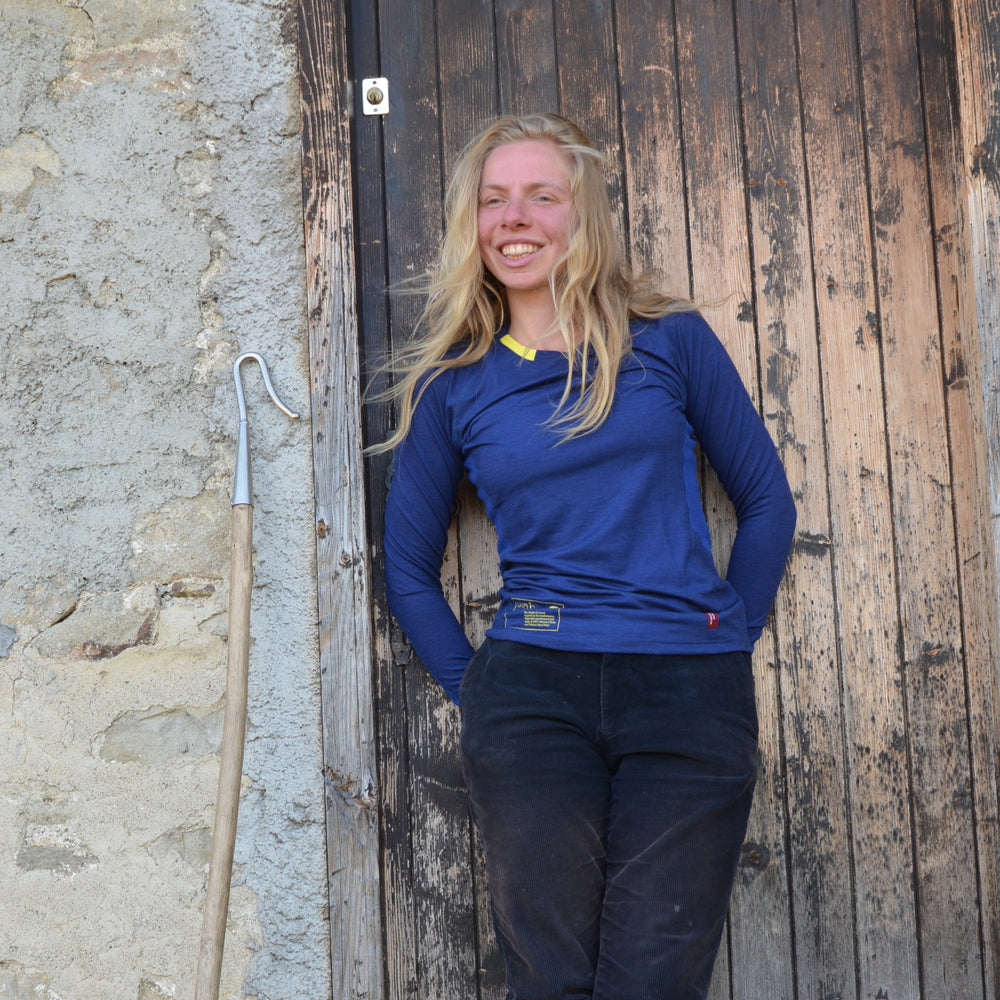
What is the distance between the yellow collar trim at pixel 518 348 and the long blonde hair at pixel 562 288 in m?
0.03

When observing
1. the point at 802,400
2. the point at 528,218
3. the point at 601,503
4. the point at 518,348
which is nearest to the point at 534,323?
the point at 518,348

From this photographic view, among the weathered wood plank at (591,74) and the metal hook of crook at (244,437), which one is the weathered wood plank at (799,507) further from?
the metal hook of crook at (244,437)

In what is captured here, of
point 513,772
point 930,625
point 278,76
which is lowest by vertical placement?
point 513,772

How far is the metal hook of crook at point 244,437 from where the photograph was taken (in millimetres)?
1843

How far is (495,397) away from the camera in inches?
70.5

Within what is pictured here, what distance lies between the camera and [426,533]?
1.89 m

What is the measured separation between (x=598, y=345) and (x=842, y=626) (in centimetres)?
81

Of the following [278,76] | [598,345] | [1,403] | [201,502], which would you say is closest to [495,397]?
[598,345]

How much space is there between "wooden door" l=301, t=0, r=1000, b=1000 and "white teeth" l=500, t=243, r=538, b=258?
13.7 inches

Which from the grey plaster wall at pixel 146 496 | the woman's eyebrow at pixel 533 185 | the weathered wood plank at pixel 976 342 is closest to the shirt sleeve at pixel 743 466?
the woman's eyebrow at pixel 533 185

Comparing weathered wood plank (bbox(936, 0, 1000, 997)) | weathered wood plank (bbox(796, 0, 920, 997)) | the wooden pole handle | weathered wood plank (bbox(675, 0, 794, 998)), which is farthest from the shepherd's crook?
weathered wood plank (bbox(936, 0, 1000, 997))

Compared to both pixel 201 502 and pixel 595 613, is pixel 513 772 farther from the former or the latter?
pixel 201 502

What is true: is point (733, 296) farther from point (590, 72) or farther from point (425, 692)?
point (425, 692)

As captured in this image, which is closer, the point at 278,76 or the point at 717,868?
the point at 717,868
